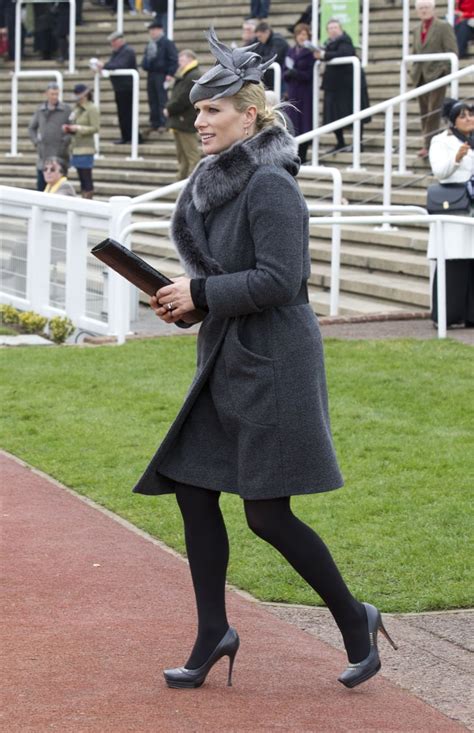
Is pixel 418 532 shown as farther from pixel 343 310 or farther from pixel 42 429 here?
pixel 343 310

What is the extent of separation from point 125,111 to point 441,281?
12.4 m

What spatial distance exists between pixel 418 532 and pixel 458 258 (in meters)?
5.57

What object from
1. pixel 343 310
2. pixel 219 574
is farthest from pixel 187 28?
pixel 219 574

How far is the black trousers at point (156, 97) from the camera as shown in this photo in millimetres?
22234

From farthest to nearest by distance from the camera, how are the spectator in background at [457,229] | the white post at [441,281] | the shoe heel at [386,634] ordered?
1. the spectator in background at [457,229]
2. the white post at [441,281]
3. the shoe heel at [386,634]

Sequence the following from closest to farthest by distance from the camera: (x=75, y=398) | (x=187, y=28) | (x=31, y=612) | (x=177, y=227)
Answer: (x=177, y=227) → (x=31, y=612) → (x=75, y=398) → (x=187, y=28)

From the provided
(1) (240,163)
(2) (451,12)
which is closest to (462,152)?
(1) (240,163)

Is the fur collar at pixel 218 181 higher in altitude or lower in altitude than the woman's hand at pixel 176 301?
higher

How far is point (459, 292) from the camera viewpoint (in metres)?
11.7

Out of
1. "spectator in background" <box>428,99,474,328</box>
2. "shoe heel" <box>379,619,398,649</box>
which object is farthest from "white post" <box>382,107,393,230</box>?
"shoe heel" <box>379,619,398,649</box>

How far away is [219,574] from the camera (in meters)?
4.47

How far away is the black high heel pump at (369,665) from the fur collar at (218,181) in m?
1.17

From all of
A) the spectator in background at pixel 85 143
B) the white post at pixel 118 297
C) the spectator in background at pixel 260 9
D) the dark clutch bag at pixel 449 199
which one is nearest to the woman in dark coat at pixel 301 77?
the spectator in background at pixel 85 143

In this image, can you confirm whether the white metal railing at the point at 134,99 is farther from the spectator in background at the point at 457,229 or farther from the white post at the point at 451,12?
the spectator in background at the point at 457,229
